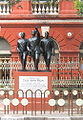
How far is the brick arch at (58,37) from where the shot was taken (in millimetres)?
22312

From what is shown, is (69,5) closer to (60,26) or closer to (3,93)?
(60,26)

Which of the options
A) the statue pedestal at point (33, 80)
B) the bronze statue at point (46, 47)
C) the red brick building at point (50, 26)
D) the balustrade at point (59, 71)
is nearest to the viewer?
the statue pedestal at point (33, 80)

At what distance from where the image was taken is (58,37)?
73.7ft

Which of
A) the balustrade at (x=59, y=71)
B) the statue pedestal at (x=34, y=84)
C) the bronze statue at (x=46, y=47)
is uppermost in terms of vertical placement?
the bronze statue at (x=46, y=47)

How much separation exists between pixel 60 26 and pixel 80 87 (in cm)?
493

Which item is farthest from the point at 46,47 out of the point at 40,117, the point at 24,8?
the point at 24,8

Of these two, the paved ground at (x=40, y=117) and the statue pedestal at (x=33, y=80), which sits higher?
the statue pedestal at (x=33, y=80)

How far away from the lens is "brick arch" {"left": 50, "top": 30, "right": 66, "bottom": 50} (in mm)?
22312

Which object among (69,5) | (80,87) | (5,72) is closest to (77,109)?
(80,87)

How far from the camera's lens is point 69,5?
74.0 ft

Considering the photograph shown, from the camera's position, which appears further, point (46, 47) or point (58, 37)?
point (58, 37)

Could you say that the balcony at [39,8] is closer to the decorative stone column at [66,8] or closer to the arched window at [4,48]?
the decorative stone column at [66,8]

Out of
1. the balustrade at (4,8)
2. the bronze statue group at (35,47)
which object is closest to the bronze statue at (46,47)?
the bronze statue group at (35,47)

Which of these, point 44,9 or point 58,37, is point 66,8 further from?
point 58,37
